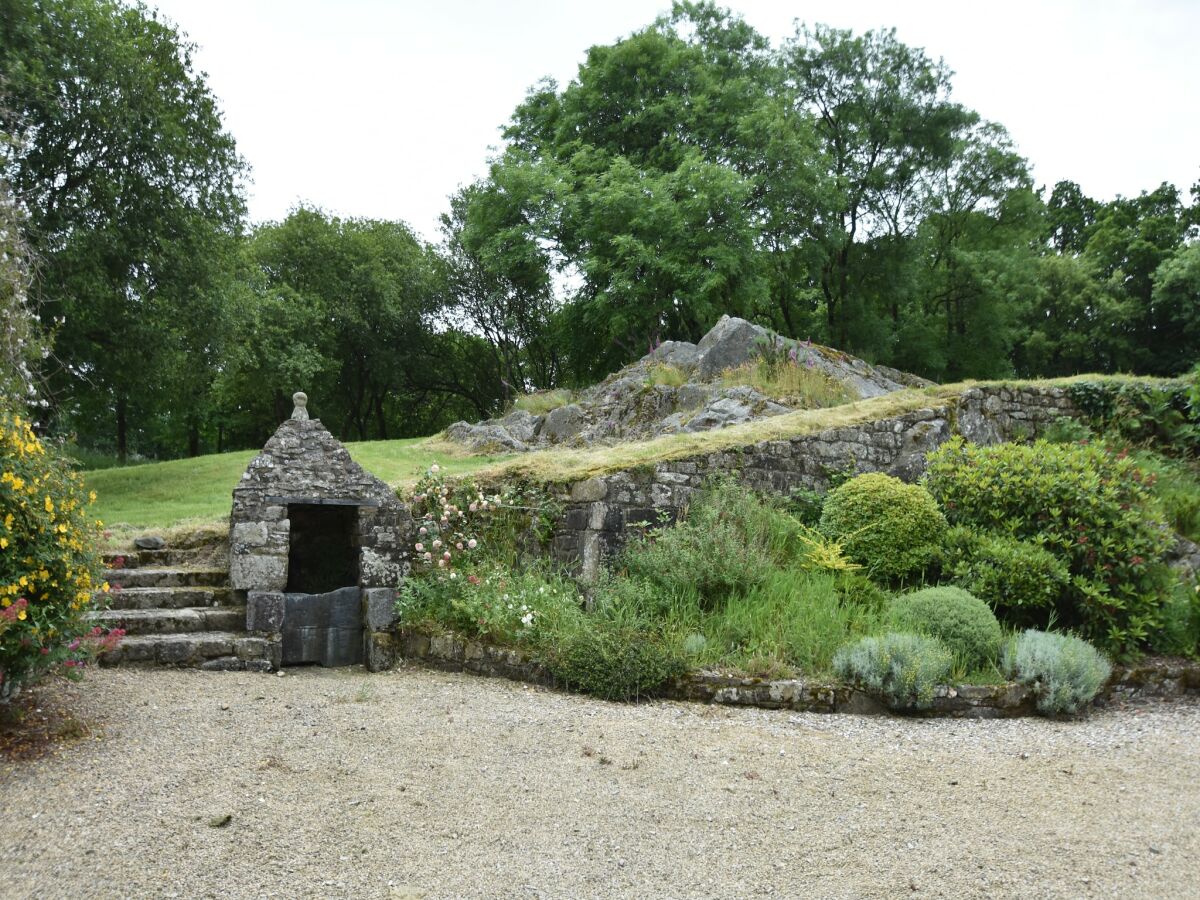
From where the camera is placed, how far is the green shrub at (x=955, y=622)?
254 inches

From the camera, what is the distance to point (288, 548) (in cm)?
761

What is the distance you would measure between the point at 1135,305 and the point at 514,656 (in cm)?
2228

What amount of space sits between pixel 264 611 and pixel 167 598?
992 millimetres

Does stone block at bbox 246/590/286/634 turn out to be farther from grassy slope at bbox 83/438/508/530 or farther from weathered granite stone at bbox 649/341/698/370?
A: weathered granite stone at bbox 649/341/698/370

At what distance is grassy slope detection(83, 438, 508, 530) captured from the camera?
1009cm

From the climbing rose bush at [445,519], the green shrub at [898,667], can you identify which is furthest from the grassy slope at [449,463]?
the green shrub at [898,667]

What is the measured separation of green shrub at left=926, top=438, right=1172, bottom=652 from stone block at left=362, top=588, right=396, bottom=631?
5.53 meters

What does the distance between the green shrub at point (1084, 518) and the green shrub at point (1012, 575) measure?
0.61 feet

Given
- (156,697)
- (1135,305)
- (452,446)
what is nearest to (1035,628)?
(156,697)

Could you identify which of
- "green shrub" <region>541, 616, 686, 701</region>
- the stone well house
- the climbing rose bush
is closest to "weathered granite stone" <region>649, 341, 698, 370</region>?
the climbing rose bush

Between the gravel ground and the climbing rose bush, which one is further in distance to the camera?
the climbing rose bush

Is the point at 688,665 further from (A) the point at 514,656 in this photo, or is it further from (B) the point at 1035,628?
(B) the point at 1035,628

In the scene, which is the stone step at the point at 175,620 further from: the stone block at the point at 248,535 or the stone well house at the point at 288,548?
the stone block at the point at 248,535

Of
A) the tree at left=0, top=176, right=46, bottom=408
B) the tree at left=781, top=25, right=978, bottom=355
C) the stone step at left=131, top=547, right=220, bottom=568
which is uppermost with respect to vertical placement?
the tree at left=781, top=25, right=978, bottom=355
